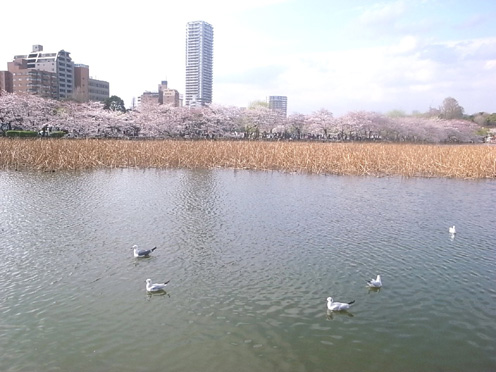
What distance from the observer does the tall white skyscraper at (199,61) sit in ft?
600

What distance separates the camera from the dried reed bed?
26.6 meters

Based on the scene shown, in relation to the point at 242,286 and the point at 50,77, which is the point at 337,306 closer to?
the point at 242,286

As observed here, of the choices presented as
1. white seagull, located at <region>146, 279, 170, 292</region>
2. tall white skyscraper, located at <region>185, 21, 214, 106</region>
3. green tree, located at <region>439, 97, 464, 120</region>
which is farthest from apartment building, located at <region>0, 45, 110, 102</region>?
white seagull, located at <region>146, 279, 170, 292</region>

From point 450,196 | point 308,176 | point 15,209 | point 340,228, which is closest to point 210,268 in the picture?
point 340,228

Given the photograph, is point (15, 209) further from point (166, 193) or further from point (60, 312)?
point (60, 312)

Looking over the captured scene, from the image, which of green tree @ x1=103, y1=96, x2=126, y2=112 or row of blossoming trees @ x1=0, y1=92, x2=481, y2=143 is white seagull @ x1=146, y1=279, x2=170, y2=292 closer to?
row of blossoming trees @ x1=0, y1=92, x2=481, y2=143

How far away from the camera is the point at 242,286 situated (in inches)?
344

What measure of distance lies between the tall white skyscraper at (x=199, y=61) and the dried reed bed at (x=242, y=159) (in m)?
154

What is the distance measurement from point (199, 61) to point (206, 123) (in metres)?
129

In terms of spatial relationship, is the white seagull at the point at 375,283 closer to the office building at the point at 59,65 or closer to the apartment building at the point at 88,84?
the apartment building at the point at 88,84

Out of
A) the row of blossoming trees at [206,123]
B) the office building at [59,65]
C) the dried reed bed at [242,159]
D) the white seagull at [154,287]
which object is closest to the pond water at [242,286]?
the white seagull at [154,287]

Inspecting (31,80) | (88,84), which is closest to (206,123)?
(31,80)

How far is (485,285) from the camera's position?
926 centimetres

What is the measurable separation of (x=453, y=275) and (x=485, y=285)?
0.73m
